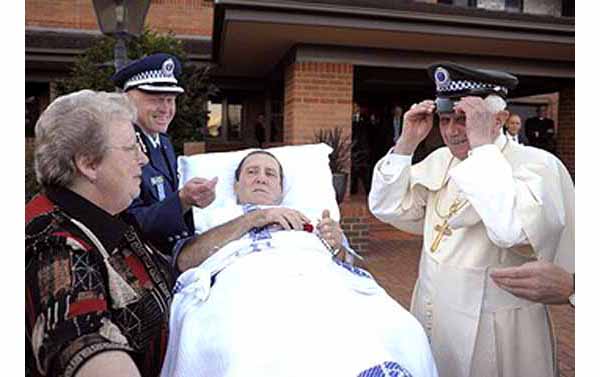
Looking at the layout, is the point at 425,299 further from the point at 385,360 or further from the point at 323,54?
the point at 323,54

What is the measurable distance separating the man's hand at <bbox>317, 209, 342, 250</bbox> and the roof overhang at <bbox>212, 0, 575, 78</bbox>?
190 inches

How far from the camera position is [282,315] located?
1924 mm

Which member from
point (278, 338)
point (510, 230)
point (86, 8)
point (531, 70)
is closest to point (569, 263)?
point (510, 230)

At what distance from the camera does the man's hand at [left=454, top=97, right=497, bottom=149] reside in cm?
203

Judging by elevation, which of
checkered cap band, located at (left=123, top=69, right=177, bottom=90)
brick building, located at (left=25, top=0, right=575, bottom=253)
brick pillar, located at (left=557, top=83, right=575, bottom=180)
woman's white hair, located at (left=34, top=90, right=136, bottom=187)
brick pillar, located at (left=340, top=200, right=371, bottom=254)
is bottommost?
brick pillar, located at (left=340, top=200, right=371, bottom=254)

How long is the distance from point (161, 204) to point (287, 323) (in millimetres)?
990

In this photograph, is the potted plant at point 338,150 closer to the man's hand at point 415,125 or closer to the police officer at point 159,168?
the police officer at point 159,168

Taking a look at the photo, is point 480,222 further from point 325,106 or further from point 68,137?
point 325,106

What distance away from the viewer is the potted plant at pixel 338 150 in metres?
7.91

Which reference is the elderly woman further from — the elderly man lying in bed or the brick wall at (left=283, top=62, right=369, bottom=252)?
the brick wall at (left=283, top=62, right=369, bottom=252)

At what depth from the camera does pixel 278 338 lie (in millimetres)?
1838

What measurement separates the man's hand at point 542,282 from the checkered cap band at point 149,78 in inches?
81.7

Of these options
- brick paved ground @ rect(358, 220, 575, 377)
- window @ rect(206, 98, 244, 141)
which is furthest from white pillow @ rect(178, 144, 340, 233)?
window @ rect(206, 98, 244, 141)
